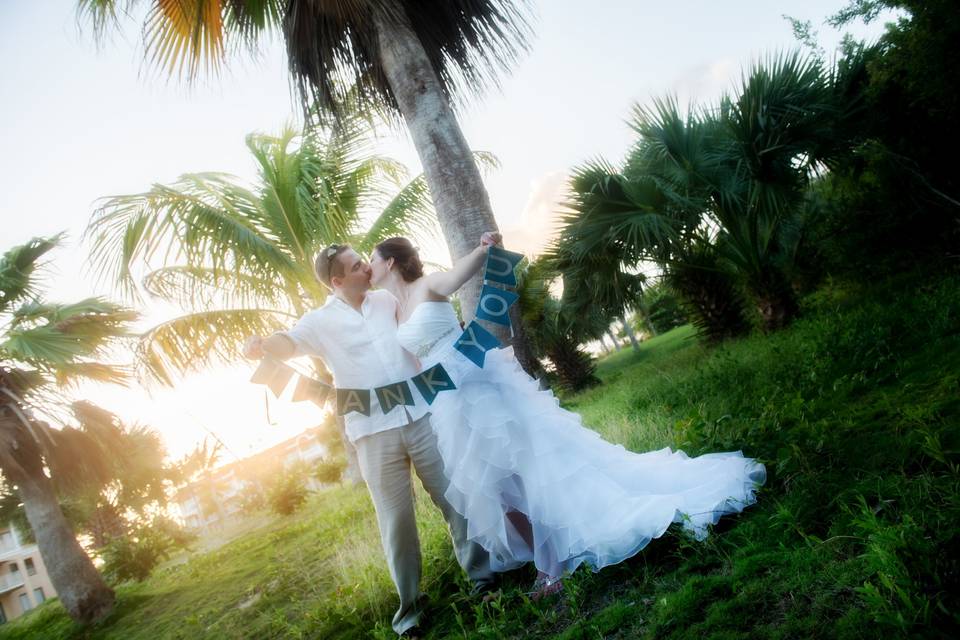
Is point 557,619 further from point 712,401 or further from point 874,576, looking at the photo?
point 712,401

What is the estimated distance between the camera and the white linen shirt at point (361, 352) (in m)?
2.91

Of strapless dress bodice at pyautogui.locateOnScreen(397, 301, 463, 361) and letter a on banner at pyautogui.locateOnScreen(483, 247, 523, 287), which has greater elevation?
letter a on banner at pyautogui.locateOnScreen(483, 247, 523, 287)

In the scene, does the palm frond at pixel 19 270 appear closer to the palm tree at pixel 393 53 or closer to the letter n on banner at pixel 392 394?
the palm tree at pixel 393 53

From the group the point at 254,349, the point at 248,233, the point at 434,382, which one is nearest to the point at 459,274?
the point at 434,382

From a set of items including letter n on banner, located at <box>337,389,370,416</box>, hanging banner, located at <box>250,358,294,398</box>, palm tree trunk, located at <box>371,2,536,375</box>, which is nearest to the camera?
hanging banner, located at <box>250,358,294,398</box>

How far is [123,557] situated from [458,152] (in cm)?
1199

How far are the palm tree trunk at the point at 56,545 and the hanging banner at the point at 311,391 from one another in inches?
325

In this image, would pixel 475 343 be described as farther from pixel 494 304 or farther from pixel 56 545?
pixel 56 545

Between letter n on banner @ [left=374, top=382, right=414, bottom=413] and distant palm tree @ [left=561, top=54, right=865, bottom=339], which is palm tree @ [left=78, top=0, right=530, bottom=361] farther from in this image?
distant palm tree @ [left=561, top=54, right=865, bottom=339]

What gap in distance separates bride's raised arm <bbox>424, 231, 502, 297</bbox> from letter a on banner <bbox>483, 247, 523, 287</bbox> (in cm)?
4

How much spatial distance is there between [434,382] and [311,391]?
716 mm

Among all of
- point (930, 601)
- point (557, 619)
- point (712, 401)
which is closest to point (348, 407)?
point (557, 619)

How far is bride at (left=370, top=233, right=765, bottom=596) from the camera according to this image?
8.60ft

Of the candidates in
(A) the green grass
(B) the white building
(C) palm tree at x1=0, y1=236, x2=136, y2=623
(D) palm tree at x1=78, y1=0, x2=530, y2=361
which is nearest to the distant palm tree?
(A) the green grass
